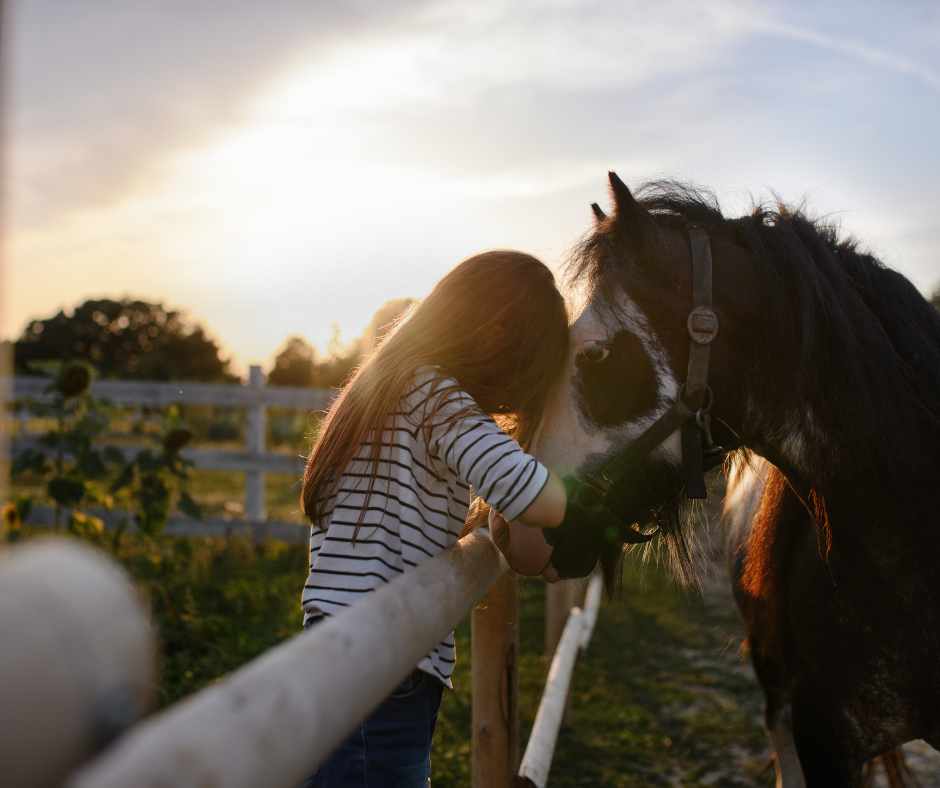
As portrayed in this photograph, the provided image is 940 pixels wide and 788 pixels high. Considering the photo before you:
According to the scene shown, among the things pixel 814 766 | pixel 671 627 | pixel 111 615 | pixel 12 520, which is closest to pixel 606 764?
pixel 814 766

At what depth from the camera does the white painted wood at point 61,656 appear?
0.44 m

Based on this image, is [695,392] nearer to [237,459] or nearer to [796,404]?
[796,404]

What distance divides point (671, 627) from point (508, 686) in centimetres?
461

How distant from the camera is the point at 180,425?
17.6 ft

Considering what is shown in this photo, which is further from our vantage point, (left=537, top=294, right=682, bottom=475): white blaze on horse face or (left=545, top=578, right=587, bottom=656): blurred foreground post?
(left=545, top=578, right=587, bottom=656): blurred foreground post

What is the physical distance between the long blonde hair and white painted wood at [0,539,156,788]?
1.37 m

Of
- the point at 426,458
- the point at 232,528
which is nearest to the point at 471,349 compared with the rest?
the point at 426,458

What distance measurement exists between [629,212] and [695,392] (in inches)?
19.0

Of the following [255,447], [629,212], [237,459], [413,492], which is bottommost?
[237,459]

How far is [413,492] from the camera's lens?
6.11 feet

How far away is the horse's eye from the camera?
6.73ft

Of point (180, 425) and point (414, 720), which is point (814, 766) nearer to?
point (414, 720)

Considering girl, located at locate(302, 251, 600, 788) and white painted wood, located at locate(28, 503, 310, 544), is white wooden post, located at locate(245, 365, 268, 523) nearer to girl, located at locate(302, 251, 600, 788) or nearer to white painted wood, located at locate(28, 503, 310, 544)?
white painted wood, located at locate(28, 503, 310, 544)

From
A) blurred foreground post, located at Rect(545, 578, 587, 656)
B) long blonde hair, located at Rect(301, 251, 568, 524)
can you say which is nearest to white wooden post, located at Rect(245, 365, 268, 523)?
blurred foreground post, located at Rect(545, 578, 587, 656)
